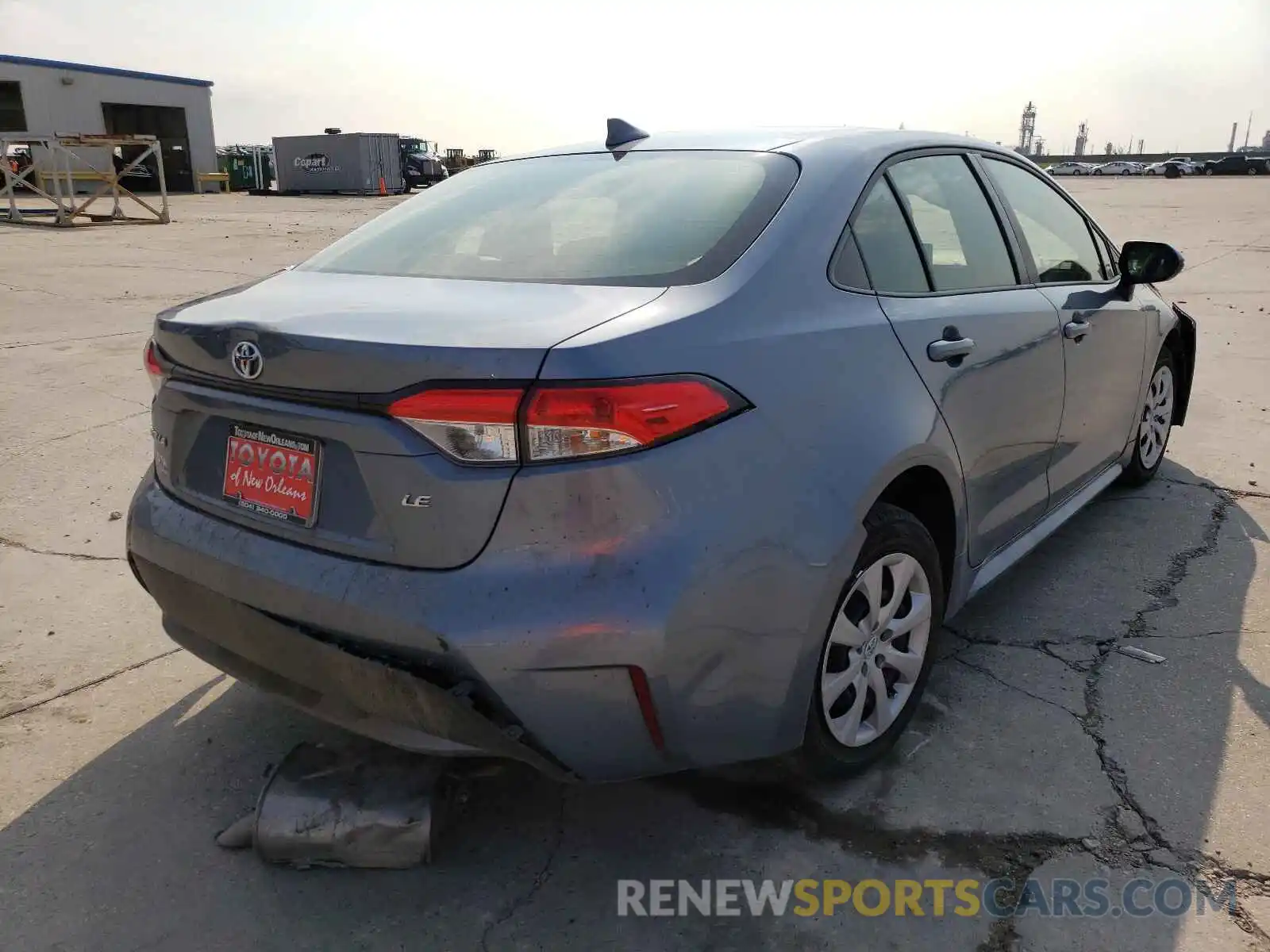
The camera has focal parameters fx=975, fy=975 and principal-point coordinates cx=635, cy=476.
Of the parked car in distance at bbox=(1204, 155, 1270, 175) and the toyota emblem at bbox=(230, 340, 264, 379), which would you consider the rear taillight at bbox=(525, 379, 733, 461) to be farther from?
the parked car in distance at bbox=(1204, 155, 1270, 175)

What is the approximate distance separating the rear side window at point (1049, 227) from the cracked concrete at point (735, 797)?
1.18 metres

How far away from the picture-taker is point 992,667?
3.18 metres

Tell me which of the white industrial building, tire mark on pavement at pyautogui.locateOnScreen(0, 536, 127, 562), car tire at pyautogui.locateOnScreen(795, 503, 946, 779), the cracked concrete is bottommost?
the cracked concrete

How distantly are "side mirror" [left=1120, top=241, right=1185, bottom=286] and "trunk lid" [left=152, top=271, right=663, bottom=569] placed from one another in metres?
2.77

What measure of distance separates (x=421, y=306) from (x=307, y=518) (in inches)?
20.3

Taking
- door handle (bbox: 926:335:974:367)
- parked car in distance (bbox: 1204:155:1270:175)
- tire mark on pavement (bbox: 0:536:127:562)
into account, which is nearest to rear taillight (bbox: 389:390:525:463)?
door handle (bbox: 926:335:974:367)

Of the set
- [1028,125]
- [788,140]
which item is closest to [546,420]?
[788,140]

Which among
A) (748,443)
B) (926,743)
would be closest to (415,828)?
(748,443)

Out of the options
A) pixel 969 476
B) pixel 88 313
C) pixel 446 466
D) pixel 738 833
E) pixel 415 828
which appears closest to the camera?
Result: pixel 446 466

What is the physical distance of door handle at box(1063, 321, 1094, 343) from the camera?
3.38 m

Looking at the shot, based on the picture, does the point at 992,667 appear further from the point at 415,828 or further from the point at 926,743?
the point at 415,828

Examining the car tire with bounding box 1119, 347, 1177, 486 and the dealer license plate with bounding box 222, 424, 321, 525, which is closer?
the dealer license plate with bounding box 222, 424, 321, 525

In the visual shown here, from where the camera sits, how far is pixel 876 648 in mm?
2529

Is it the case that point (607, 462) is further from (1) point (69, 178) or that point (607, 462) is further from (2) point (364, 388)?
(1) point (69, 178)
